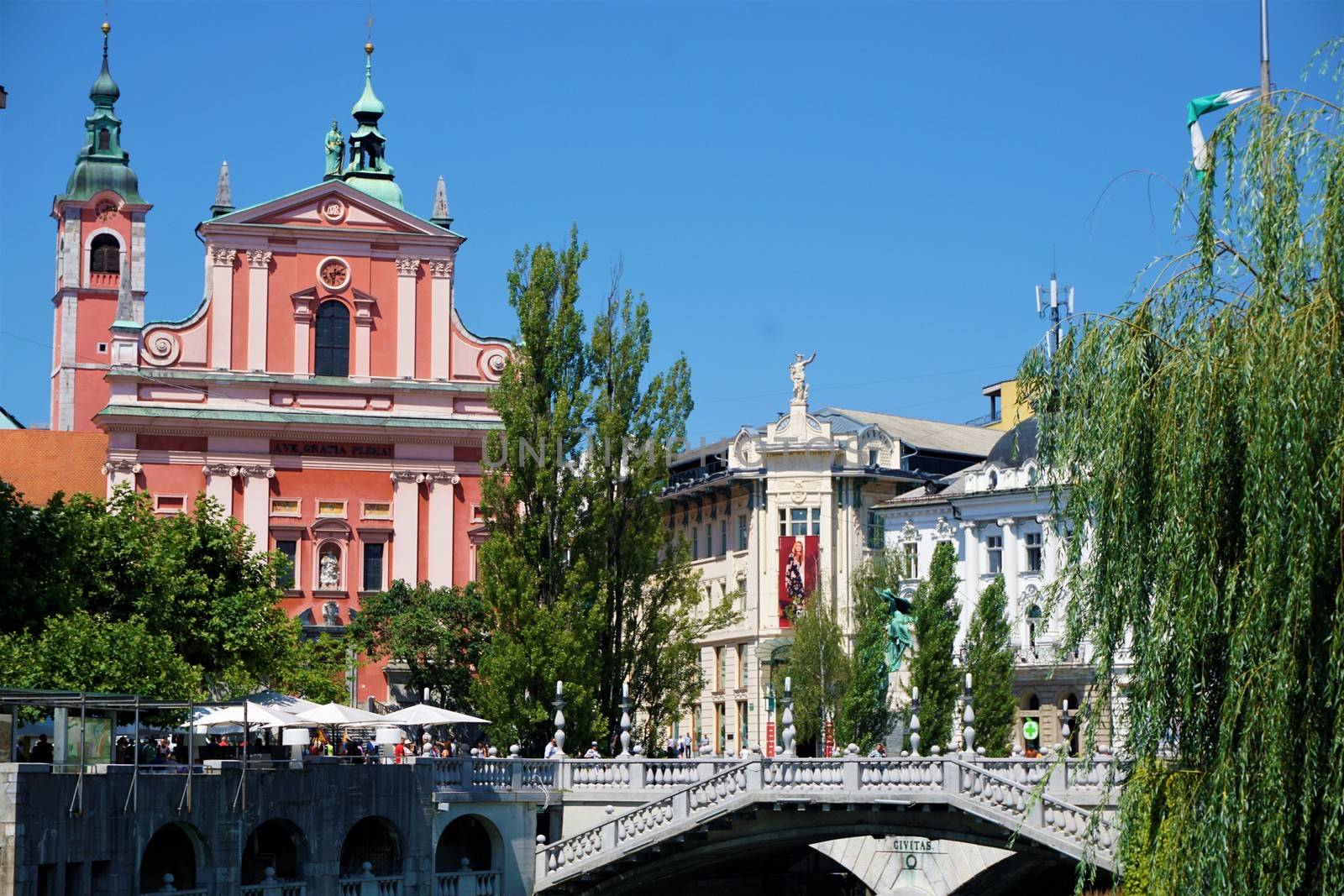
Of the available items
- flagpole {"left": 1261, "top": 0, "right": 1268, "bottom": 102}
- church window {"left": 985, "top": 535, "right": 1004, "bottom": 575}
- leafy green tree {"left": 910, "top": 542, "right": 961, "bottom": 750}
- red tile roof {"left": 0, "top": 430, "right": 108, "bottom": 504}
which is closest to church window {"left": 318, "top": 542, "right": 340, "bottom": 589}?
red tile roof {"left": 0, "top": 430, "right": 108, "bottom": 504}

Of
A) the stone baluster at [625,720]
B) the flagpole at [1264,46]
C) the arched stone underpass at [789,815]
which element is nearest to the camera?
the flagpole at [1264,46]

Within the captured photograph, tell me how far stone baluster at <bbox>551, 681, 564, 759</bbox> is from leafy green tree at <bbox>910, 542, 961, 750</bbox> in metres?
14.1

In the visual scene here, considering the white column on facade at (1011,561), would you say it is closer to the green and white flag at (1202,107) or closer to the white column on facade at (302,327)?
the white column on facade at (302,327)

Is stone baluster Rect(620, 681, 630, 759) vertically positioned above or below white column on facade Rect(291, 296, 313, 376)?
below

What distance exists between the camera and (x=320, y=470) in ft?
248

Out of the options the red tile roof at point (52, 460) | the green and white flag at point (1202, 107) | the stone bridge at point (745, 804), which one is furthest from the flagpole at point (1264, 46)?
the red tile roof at point (52, 460)

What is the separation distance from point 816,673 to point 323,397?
1933 centimetres

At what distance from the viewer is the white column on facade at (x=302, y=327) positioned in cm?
7538

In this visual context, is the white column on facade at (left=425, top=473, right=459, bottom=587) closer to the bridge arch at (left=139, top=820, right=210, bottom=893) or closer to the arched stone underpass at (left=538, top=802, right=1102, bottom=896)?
the arched stone underpass at (left=538, top=802, right=1102, bottom=896)

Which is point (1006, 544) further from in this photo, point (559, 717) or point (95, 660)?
point (95, 660)

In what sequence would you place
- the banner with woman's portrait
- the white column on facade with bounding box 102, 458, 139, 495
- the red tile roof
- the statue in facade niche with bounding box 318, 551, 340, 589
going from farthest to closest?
the banner with woman's portrait
the red tile roof
the statue in facade niche with bounding box 318, 551, 340, 589
the white column on facade with bounding box 102, 458, 139, 495

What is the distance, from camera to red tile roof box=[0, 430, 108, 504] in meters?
78.8

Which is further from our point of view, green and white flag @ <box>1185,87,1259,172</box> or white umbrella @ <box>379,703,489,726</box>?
white umbrella @ <box>379,703,489,726</box>

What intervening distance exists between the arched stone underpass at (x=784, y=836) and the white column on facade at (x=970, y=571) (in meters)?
25.1
